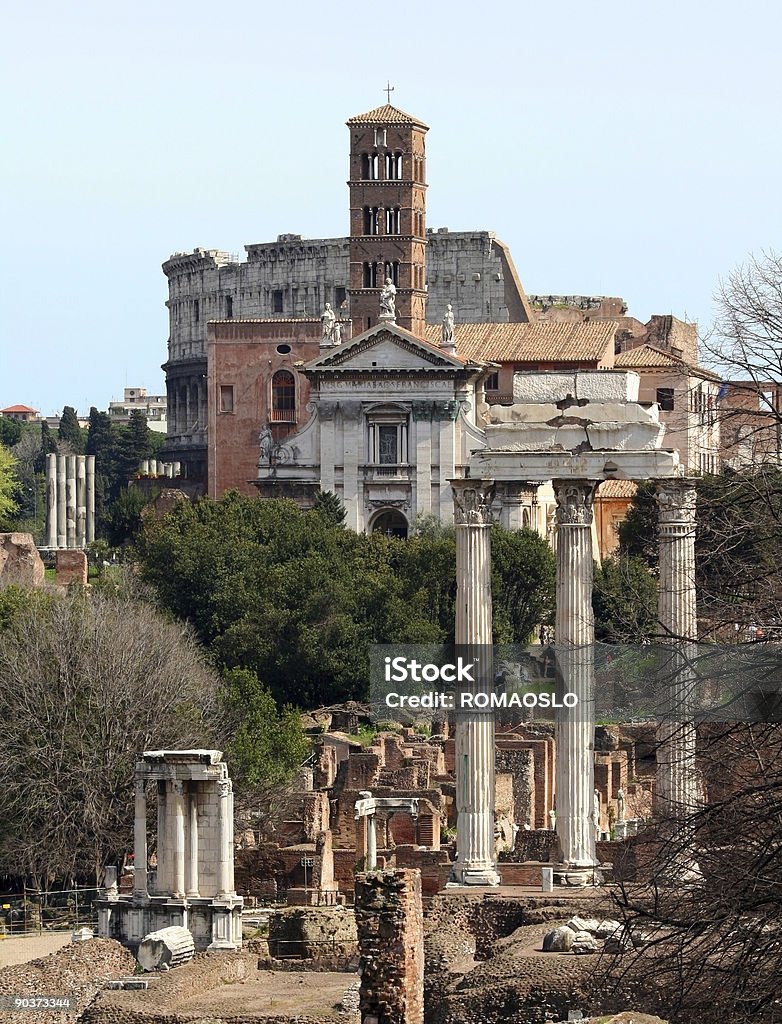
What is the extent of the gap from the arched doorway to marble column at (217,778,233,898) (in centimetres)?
4648

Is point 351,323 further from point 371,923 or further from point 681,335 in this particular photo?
point 371,923

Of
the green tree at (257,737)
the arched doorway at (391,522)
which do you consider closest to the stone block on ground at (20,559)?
the arched doorway at (391,522)

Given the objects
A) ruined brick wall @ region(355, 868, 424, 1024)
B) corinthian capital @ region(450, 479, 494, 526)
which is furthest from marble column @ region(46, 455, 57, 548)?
ruined brick wall @ region(355, 868, 424, 1024)

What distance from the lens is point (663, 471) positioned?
38.5 meters

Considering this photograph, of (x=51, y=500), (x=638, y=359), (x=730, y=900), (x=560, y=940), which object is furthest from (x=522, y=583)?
(x=51, y=500)

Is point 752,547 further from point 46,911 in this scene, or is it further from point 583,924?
point 46,911

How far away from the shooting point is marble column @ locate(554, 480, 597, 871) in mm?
37875

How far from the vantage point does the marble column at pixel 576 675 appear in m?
37.9

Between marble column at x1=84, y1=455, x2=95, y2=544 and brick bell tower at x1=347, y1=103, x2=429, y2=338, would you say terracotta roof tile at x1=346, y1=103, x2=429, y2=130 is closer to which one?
brick bell tower at x1=347, y1=103, x2=429, y2=338

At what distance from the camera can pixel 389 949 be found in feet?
84.2

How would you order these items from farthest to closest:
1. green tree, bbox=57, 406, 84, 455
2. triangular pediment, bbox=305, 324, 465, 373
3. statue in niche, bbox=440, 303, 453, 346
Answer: green tree, bbox=57, 406, 84, 455, statue in niche, bbox=440, 303, 453, 346, triangular pediment, bbox=305, 324, 465, 373

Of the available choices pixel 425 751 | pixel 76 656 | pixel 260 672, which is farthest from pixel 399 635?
pixel 76 656

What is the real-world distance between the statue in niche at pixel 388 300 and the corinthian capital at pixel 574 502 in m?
49.9

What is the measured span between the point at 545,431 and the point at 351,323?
57.9m
